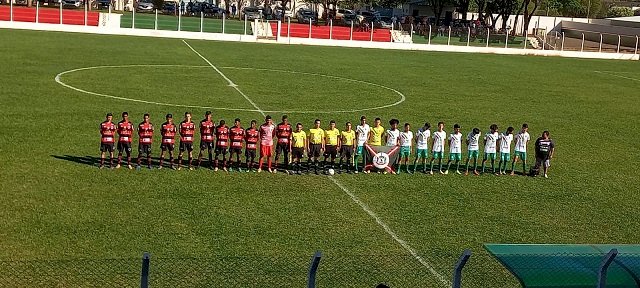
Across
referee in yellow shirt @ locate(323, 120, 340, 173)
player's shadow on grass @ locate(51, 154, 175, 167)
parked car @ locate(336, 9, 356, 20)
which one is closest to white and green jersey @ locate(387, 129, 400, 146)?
referee in yellow shirt @ locate(323, 120, 340, 173)

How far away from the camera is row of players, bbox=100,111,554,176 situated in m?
19.2

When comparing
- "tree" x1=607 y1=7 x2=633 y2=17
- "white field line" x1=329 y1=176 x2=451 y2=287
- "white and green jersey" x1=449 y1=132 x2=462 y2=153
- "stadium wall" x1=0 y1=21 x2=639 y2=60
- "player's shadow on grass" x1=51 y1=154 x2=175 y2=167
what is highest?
"tree" x1=607 y1=7 x2=633 y2=17

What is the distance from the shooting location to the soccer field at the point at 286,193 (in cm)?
1313

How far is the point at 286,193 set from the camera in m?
17.7

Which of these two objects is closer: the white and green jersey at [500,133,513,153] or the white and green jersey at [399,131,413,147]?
the white and green jersey at [399,131,413,147]

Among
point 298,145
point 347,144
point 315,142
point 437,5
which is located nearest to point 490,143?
Answer: point 347,144

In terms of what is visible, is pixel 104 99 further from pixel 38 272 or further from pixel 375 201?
pixel 38 272

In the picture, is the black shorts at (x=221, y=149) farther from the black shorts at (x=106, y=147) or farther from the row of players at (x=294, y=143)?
the black shorts at (x=106, y=147)

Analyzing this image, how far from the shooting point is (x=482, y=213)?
17.1 m

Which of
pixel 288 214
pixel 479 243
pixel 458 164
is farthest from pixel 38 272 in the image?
pixel 458 164

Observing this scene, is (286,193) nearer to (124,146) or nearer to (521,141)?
(124,146)

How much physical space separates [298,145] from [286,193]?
7.68 feet

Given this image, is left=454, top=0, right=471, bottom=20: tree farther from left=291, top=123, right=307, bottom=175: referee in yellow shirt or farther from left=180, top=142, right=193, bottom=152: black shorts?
left=180, top=142, right=193, bottom=152: black shorts

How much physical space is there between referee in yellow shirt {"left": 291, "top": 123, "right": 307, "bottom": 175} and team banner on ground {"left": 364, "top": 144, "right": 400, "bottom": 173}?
1.71 m
